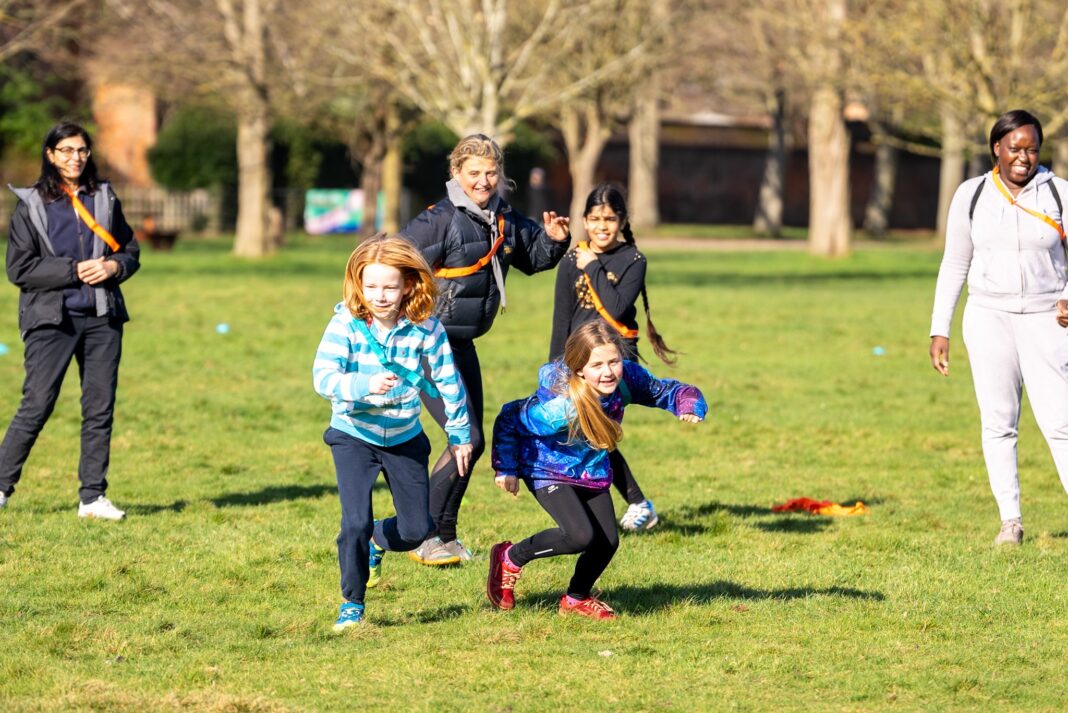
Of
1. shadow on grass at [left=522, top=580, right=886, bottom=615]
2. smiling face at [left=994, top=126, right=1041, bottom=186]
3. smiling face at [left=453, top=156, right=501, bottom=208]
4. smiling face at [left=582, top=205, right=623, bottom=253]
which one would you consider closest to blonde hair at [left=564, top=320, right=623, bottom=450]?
shadow on grass at [left=522, top=580, right=886, bottom=615]

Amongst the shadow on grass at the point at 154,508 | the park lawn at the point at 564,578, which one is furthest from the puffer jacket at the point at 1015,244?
the shadow on grass at the point at 154,508

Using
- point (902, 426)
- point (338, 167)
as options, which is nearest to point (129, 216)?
point (338, 167)

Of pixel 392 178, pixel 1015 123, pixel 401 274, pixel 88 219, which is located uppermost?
pixel 1015 123

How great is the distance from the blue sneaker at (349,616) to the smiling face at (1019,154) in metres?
3.71

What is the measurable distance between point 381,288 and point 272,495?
3.89m

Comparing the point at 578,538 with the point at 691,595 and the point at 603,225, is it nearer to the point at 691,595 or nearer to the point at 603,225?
the point at 691,595

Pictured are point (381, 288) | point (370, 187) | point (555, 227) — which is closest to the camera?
point (381, 288)

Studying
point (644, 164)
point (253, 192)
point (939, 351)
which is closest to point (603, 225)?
point (939, 351)

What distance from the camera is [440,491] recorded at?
24.5 ft

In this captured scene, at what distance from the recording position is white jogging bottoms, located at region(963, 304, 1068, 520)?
7629mm

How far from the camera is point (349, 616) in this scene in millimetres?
6250

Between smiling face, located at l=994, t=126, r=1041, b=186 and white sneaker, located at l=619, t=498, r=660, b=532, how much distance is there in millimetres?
2490

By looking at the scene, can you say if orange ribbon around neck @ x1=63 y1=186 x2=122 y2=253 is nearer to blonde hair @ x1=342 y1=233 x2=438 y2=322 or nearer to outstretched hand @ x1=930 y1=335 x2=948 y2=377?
blonde hair @ x1=342 y1=233 x2=438 y2=322

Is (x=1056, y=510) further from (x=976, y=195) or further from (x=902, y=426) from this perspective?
(x=902, y=426)
